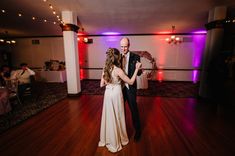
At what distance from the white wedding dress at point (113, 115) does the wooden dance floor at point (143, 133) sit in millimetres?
179

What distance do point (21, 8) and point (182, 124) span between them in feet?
18.5

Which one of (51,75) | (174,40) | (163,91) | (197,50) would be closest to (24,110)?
(51,75)

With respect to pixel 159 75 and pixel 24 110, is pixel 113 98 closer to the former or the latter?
pixel 24 110

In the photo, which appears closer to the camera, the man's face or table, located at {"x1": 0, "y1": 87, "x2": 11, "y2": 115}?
the man's face

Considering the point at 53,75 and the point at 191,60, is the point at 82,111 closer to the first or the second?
the point at 53,75

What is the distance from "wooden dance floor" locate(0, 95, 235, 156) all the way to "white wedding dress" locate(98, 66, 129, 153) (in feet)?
0.59

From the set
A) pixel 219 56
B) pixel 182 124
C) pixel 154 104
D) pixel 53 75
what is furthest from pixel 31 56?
pixel 219 56

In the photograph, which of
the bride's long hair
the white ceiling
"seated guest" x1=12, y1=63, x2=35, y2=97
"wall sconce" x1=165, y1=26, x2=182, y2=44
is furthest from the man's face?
"wall sconce" x1=165, y1=26, x2=182, y2=44

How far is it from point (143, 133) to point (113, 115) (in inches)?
38.0

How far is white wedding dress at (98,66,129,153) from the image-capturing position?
165 cm

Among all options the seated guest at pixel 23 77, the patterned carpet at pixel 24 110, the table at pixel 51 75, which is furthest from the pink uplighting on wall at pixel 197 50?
the seated guest at pixel 23 77

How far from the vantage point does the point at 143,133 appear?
2246mm

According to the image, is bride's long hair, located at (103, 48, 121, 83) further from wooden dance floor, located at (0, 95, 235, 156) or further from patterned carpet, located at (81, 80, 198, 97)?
patterned carpet, located at (81, 80, 198, 97)

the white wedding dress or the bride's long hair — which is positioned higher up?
the bride's long hair
